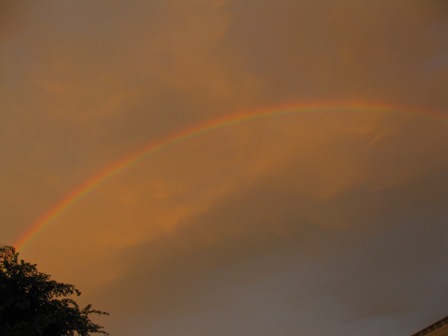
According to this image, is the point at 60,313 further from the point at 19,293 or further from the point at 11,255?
the point at 11,255

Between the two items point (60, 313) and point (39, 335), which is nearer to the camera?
point (39, 335)

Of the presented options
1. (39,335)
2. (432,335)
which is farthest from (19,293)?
(432,335)

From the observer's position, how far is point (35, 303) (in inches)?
736

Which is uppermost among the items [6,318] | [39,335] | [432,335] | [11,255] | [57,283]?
[432,335]

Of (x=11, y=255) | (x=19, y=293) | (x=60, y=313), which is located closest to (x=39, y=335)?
(x=60, y=313)

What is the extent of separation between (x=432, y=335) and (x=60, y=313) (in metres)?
51.9

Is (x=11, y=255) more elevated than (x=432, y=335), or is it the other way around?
(x=432, y=335)

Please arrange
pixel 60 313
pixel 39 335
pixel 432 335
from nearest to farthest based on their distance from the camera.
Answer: pixel 39 335 < pixel 60 313 < pixel 432 335

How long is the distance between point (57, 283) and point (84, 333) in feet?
8.12

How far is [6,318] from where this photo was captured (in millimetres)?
18094

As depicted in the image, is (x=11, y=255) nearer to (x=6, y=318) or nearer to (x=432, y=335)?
(x=6, y=318)

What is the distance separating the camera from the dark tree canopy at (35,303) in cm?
1775

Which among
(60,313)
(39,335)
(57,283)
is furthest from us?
(57,283)

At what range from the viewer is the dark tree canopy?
17.8 meters
